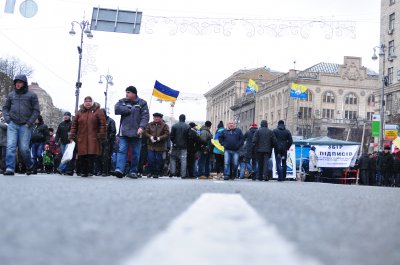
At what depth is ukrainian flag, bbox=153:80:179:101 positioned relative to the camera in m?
23.4

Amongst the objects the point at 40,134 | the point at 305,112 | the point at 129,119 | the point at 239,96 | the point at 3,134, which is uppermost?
the point at 239,96

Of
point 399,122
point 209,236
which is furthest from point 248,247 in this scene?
point 399,122

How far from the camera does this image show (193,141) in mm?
16047

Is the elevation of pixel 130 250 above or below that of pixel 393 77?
below

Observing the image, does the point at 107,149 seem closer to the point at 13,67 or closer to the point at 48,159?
the point at 48,159

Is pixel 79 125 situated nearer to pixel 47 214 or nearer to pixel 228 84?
pixel 47 214

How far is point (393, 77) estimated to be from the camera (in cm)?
4944

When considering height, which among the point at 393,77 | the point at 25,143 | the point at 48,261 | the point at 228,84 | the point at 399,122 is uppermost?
the point at 228,84

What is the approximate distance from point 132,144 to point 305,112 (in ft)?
231

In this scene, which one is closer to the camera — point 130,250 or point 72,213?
point 130,250

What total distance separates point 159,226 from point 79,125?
30.6ft

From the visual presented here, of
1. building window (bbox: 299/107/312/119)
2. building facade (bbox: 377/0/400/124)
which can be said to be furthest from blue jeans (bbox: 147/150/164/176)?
building window (bbox: 299/107/312/119)

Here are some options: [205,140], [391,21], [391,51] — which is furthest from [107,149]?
[391,21]

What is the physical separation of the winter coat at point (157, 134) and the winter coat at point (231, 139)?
2.19m
